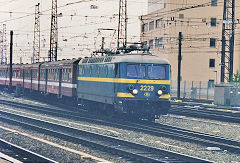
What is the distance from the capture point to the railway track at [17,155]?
11.7 metres

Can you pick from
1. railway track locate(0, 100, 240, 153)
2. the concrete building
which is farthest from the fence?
railway track locate(0, 100, 240, 153)

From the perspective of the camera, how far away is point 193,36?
76.2 metres

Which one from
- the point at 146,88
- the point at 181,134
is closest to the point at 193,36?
the point at 146,88

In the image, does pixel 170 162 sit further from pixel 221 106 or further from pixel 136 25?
pixel 136 25

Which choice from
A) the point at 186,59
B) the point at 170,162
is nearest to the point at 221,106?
the point at 170,162

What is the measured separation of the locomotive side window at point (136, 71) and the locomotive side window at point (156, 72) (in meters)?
0.32

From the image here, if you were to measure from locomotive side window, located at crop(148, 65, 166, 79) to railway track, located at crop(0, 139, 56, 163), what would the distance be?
29.5ft

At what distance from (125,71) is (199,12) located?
2300 inches

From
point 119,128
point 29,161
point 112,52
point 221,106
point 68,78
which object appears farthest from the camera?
point 221,106

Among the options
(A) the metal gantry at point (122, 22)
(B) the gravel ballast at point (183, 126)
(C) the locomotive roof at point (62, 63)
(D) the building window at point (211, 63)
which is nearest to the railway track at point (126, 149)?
(B) the gravel ballast at point (183, 126)

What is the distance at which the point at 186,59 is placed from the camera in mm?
77875

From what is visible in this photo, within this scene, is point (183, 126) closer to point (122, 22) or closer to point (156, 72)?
point (156, 72)

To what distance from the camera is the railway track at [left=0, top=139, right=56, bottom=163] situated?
38.5ft

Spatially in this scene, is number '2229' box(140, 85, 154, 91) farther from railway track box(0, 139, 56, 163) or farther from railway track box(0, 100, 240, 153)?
railway track box(0, 139, 56, 163)
